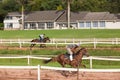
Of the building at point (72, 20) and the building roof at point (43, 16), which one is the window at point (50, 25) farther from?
the building roof at point (43, 16)

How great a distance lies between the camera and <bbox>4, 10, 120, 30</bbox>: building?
86562 mm

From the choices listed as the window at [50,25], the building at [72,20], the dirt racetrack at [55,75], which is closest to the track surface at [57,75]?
the dirt racetrack at [55,75]

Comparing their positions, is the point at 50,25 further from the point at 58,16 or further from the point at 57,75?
the point at 57,75

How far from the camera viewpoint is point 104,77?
1791cm

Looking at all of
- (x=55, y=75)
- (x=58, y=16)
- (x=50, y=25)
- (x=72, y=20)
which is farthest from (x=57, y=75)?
(x=50, y=25)

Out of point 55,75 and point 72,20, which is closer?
point 55,75

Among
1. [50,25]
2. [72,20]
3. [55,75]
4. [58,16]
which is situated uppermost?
[58,16]

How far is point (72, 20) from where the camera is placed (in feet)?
296

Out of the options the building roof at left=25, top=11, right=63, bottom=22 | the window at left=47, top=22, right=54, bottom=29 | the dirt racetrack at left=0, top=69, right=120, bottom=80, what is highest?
the building roof at left=25, top=11, right=63, bottom=22

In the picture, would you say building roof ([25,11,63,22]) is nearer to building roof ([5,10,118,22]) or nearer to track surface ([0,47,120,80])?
building roof ([5,10,118,22])

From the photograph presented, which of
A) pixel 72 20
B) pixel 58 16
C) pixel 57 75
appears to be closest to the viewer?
pixel 57 75

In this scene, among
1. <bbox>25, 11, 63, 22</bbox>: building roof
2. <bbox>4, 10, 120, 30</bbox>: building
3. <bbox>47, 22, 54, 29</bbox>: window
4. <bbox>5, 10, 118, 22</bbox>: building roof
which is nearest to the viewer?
<bbox>4, 10, 120, 30</bbox>: building

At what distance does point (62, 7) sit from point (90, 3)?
8.75m

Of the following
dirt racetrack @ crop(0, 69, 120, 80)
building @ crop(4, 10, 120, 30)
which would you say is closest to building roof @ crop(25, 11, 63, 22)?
building @ crop(4, 10, 120, 30)
